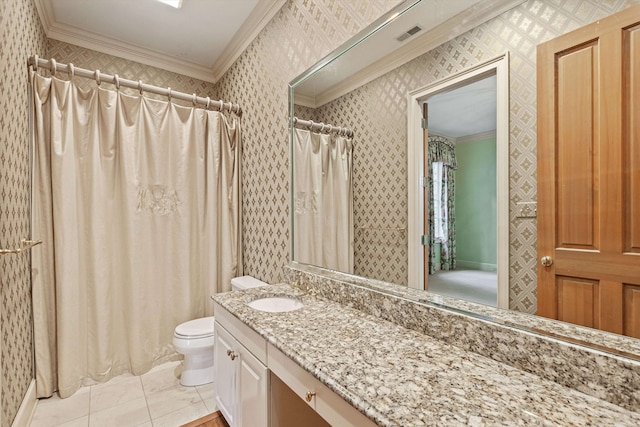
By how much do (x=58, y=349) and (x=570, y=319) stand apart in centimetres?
276

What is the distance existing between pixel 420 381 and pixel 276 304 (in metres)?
1.04

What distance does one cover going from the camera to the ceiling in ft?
6.95

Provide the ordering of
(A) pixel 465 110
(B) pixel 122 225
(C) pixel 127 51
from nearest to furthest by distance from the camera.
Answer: (A) pixel 465 110 → (B) pixel 122 225 → (C) pixel 127 51

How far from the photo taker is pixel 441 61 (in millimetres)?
1105

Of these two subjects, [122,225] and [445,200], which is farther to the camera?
[122,225]

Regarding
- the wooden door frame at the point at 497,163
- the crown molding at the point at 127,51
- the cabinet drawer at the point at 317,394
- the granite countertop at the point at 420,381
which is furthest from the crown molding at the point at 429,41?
the crown molding at the point at 127,51

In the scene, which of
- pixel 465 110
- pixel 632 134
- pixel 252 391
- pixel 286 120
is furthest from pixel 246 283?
pixel 632 134

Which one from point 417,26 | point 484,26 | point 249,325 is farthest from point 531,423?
point 417,26

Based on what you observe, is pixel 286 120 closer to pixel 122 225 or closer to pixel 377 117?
pixel 377 117

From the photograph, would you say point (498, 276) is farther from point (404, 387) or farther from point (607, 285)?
point (404, 387)

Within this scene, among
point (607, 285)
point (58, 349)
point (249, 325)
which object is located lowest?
point (58, 349)

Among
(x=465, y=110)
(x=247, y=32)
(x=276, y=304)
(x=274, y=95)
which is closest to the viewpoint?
(x=465, y=110)

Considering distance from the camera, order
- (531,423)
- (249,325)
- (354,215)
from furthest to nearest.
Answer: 1. (354,215)
2. (249,325)
3. (531,423)

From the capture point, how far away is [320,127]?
1.74m
